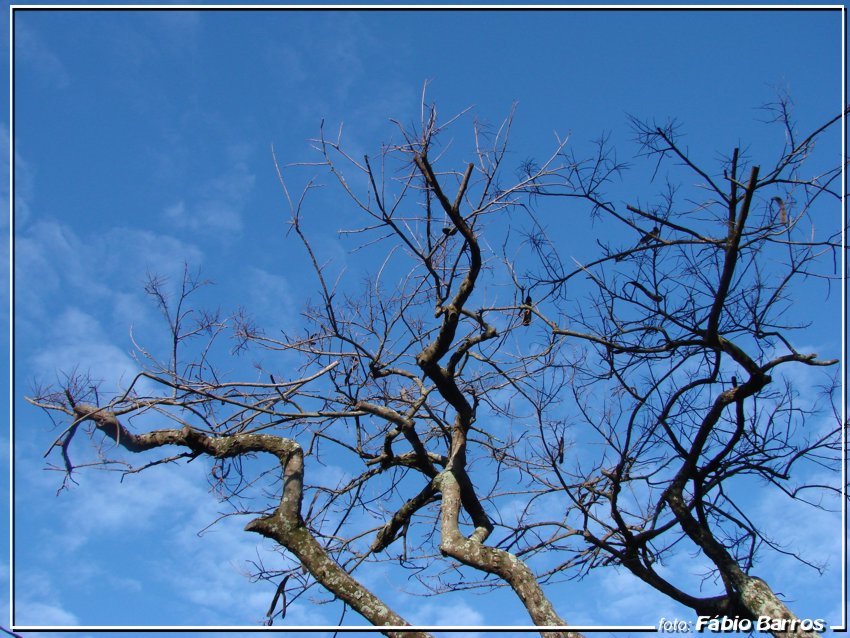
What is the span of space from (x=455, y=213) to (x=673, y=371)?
1.61 m

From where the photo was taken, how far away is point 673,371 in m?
4.39

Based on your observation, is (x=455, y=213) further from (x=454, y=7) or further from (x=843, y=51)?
(x=843, y=51)

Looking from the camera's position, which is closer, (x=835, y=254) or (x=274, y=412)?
(x=835, y=254)

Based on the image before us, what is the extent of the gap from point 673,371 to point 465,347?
1209mm

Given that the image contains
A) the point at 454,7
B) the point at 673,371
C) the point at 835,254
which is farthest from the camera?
the point at 454,7

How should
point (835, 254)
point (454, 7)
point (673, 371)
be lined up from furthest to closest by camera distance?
point (454, 7), point (673, 371), point (835, 254)

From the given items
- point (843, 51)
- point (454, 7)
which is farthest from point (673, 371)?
point (454, 7)

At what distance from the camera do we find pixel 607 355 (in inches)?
173

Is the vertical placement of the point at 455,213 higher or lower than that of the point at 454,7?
lower

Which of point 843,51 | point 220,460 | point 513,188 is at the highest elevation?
point 843,51

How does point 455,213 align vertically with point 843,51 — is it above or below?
below

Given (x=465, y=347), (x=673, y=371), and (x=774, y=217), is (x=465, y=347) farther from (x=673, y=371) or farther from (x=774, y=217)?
(x=774, y=217)

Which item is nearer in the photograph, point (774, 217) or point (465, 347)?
point (774, 217)

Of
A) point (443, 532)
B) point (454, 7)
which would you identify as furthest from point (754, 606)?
point (454, 7)
